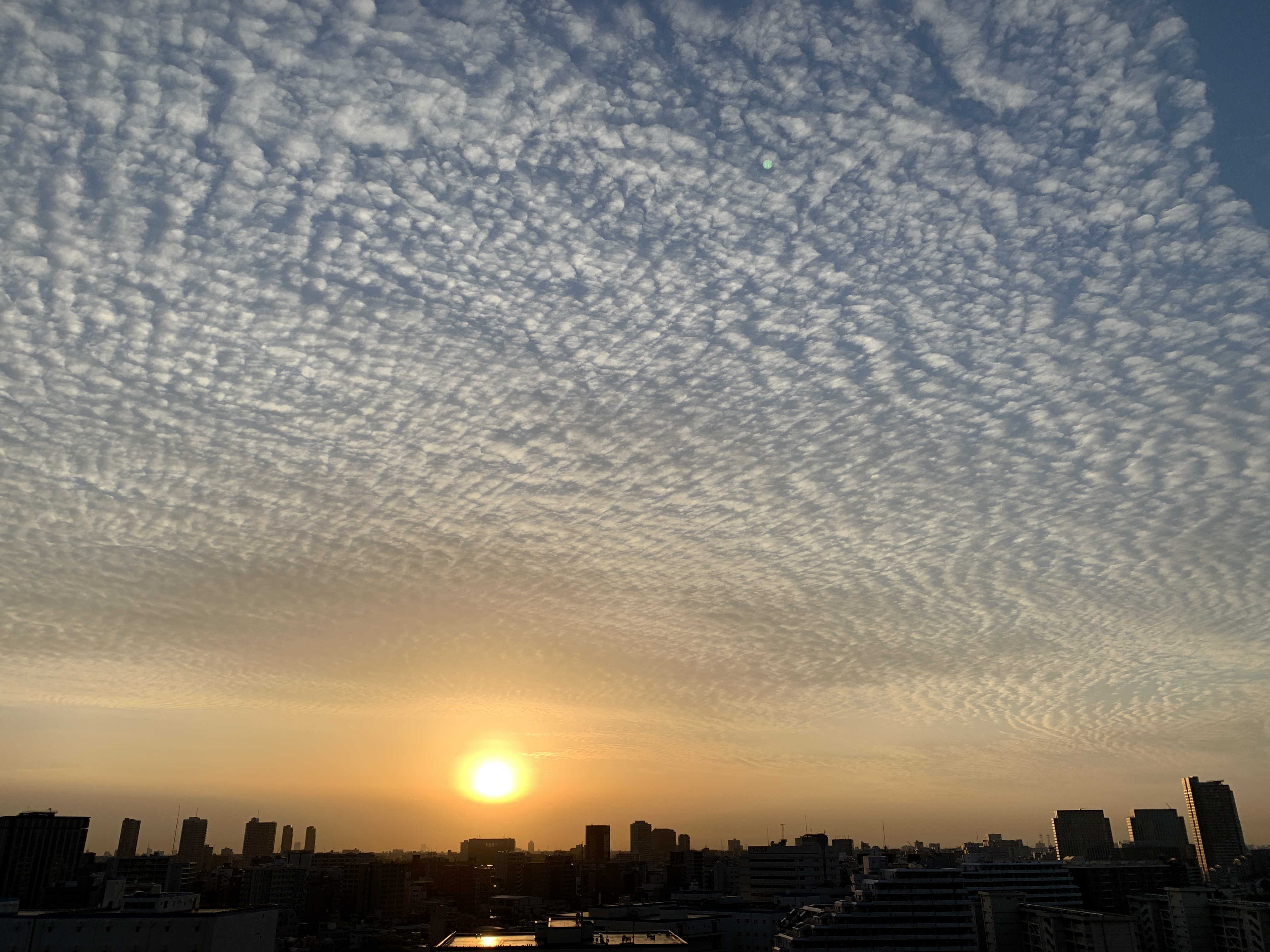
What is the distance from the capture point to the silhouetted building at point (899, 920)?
82938 mm

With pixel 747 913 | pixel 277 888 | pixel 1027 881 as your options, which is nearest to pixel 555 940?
pixel 747 913

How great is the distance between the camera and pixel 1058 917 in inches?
4104

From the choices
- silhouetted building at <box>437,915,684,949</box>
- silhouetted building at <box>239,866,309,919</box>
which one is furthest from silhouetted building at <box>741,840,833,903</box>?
silhouetted building at <box>437,915,684,949</box>

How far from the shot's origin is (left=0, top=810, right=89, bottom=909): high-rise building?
183 m

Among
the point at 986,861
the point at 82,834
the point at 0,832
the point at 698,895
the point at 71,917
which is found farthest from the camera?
the point at 82,834

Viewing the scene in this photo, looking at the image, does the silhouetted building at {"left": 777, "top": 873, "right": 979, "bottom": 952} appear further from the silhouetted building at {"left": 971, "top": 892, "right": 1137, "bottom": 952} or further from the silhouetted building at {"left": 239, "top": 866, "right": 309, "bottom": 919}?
the silhouetted building at {"left": 239, "top": 866, "right": 309, "bottom": 919}

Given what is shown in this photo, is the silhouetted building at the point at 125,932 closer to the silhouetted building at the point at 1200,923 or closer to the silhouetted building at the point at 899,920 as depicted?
the silhouetted building at the point at 899,920

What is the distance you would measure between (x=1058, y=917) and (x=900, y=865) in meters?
23.0

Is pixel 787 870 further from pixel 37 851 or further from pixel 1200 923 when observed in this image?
pixel 37 851

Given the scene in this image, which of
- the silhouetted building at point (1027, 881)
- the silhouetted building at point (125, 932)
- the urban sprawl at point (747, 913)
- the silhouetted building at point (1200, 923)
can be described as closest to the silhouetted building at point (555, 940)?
the urban sprawl at point (747, 913)

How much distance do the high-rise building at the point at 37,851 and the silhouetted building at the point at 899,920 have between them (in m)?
178

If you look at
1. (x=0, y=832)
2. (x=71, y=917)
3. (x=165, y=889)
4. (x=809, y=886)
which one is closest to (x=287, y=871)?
(x=165, y=889)

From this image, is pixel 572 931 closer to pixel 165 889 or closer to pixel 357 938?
pixel 357 938

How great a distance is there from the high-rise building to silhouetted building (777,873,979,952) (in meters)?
178
